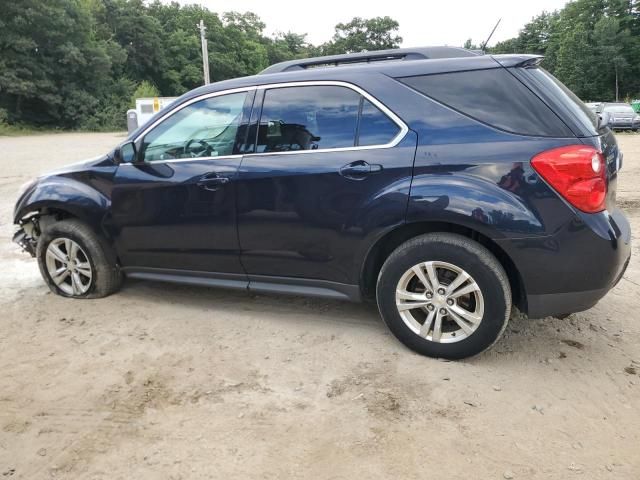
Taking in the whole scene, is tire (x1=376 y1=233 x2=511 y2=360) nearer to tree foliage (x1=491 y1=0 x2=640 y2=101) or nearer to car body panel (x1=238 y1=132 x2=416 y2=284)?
car body panel (x1=238 y1=132 x2=416 y2=284)

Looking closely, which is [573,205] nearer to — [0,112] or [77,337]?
[77,337]

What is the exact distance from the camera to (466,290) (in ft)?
9.95

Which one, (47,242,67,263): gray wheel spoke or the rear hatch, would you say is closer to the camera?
the rear hatch

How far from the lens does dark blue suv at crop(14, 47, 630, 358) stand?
2.86 m

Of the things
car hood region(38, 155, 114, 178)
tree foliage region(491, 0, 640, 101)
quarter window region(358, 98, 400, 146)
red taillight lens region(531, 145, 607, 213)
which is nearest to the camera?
red taillight lens region(531, 145, 607, 213)

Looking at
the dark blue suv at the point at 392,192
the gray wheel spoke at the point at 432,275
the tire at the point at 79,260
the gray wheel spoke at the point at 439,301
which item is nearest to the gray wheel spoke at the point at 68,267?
the tire at the point at 79,260

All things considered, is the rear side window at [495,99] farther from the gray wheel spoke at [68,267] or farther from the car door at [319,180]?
the gray wheel spoke at [68,267]

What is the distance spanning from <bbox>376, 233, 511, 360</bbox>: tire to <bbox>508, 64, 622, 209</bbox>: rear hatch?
797 millimetres

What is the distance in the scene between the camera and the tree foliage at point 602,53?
6138 cm

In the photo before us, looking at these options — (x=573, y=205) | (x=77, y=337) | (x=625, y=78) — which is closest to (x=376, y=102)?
(x=573, y=205)

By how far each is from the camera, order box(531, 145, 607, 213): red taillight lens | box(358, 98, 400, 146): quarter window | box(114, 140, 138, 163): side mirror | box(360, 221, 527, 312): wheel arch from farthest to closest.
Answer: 1. box(114, 140, 138, 163): side mirror
2. box(358, 98, 400, 146): quarter window
3. box(360, 221, 527, 312): wheel arch
4. box(531, 145, 607, 213): red taillight lens

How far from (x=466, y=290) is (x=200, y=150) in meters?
2.11

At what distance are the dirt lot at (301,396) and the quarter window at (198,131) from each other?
1.24m

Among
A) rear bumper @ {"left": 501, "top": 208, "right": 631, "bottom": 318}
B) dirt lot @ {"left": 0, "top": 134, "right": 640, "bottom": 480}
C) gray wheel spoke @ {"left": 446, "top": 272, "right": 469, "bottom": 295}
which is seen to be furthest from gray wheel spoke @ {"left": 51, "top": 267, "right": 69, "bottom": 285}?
rear bumper @ {"left": 501, "top": 208, "right": 631, "bottom": 318}
